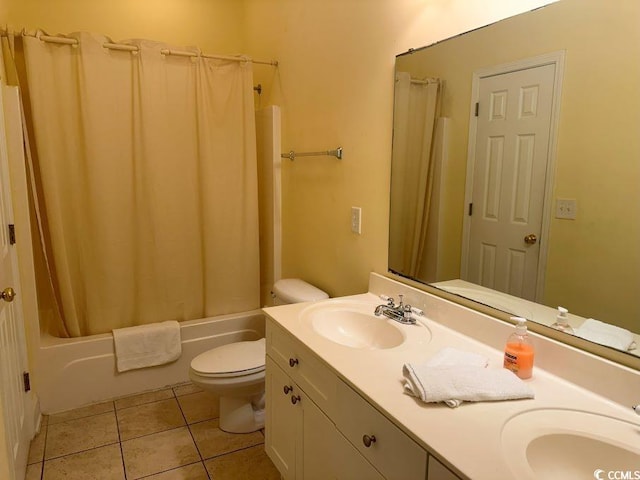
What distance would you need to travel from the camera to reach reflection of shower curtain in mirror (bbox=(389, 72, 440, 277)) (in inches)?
64.2

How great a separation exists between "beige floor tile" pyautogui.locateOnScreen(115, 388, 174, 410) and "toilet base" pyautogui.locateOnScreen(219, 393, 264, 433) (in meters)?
0.52

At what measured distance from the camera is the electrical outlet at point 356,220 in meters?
2.02

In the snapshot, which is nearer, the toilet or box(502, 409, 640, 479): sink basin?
box(502, 409, 640, 479): sink basin

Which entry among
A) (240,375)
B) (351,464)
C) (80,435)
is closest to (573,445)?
(351,464)

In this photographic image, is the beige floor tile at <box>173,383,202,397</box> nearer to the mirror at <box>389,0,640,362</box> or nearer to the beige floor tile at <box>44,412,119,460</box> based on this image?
the beige floor tile at <box>44,412,119,460</box>

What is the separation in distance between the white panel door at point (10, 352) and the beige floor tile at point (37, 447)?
77 millimetres

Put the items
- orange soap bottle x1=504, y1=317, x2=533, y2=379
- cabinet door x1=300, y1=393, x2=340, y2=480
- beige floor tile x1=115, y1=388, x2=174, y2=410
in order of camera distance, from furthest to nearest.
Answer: beige floor tile x1=115, y1=388, x2=174, y2=410 → cabinet door x1=300, y1=393, x2=340, y2=480 → orange soap bottle x1=504, y1=317, x2=533, y2=379

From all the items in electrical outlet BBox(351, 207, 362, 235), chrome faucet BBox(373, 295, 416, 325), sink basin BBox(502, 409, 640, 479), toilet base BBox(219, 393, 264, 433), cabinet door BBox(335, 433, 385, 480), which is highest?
electrical outlet BBox(351, 207, 362, 235)

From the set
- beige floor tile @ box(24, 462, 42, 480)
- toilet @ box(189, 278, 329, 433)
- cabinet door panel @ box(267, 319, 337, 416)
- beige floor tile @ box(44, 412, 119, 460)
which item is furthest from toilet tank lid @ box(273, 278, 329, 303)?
beige floor tile @ box(24, 462, 42, 480)

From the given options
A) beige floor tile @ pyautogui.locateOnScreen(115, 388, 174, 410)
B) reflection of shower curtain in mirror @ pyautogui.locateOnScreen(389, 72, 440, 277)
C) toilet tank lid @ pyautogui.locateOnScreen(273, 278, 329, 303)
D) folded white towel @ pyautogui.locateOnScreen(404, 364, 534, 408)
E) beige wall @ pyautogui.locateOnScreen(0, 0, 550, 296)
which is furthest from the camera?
beige floor tile @ pyautogui.locateOnScreen(115, 388, 174, 410)

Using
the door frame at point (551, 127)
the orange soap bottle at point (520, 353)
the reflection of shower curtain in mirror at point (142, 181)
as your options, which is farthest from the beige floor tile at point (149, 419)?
the door frame at point (551, 127)

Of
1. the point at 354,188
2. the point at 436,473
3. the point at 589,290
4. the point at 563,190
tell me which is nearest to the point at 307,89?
the point at 354,188

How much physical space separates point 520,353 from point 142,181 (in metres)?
2.24

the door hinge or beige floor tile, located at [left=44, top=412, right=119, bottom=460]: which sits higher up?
the door hinge
